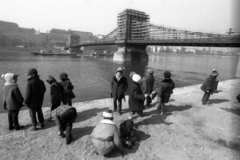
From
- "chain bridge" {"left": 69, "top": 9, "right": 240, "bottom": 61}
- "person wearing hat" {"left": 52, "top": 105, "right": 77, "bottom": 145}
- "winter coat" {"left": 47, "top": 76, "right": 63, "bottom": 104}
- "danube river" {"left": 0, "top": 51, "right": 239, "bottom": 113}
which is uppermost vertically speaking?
"chain bridge" {"left": 69, "top": 9, "right": 240, "bottom": 61}

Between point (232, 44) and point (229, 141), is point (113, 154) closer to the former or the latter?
point (229, 141)

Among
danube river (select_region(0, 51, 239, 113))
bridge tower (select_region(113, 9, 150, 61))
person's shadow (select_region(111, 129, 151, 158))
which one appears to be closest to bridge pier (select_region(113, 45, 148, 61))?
bridge tower (select_region(113, 9, 150, 61))

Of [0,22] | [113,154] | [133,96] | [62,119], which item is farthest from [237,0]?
[0,22]

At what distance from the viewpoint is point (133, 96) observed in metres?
4.55

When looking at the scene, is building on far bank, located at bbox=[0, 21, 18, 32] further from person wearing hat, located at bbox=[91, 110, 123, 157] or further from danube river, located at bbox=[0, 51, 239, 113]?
person wearing hat, located at bbox=[91, 110, 123, 157]

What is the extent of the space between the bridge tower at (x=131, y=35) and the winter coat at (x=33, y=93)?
53813 millimetres

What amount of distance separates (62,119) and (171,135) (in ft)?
9.70

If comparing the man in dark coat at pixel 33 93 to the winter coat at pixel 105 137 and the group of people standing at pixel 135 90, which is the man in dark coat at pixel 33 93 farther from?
the group of people standing at pixel 135 90

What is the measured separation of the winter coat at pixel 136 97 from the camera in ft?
14.5

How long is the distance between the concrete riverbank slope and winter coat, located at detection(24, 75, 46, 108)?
80 cm

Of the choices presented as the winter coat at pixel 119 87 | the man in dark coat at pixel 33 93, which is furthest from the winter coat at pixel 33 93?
the winter coat at pixel 119 87

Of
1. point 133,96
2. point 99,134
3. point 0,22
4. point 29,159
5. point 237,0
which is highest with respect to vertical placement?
point 0,22

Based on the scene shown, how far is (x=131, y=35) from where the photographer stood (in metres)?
70.6

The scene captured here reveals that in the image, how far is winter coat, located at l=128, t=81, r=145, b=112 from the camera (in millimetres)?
4425
